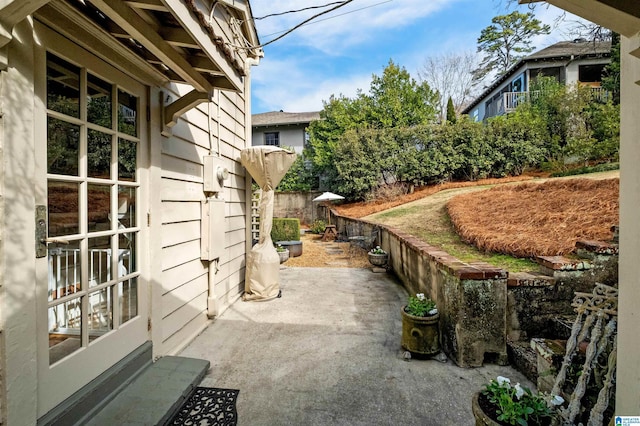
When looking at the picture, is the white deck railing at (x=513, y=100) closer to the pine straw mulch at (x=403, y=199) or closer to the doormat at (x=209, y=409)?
the pine straw mulch at (x=403, y=199)

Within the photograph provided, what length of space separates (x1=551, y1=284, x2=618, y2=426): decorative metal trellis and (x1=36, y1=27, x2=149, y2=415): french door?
2.74 m

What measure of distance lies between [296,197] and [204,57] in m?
12.5

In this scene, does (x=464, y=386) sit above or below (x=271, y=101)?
below

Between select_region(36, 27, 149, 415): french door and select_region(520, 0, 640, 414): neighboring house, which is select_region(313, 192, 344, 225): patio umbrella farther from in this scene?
select_region(520, 0, 640, 414): neighboring house

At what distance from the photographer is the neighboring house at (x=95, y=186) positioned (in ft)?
4.56

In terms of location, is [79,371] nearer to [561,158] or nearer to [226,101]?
[226,101]

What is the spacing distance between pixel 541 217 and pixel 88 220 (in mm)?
5103

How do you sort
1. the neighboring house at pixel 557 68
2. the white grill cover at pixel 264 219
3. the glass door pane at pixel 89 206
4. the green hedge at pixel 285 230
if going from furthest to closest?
the neighboring house at pixel 557 68
the green hedge at pixel 285 230
the white grill cover at pixel 264 219
the glass door pane at pixel 89 206

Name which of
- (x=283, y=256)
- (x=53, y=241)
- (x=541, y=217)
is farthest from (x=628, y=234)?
(x=283, y=256)

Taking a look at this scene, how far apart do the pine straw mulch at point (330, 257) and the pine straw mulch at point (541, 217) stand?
2540 millimetres

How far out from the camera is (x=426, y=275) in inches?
138

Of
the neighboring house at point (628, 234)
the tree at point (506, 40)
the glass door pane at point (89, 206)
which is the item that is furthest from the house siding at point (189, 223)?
the tree at point (506, 40)

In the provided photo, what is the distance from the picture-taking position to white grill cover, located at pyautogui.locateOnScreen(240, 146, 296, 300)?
4.17 meters

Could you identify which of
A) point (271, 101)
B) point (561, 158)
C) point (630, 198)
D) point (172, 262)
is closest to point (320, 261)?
point (172, 262)
